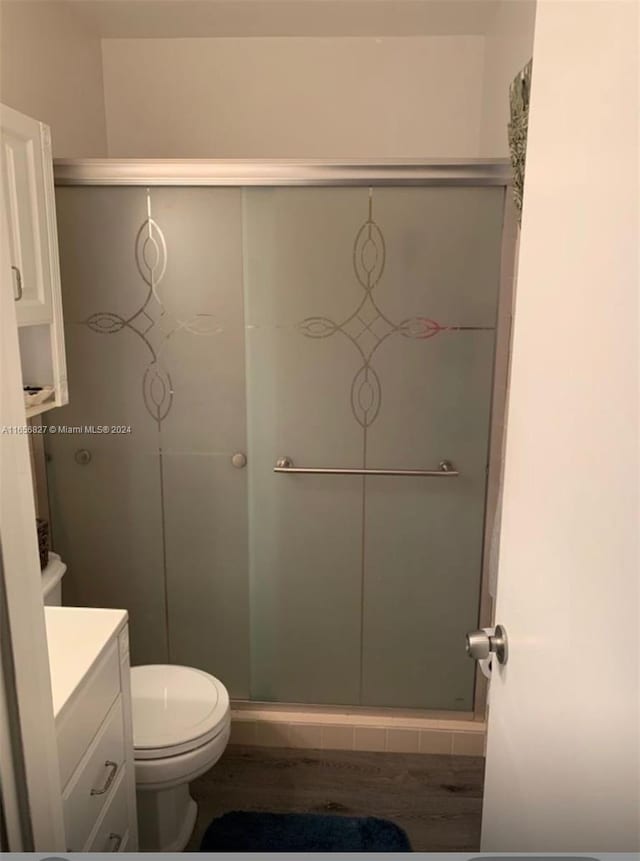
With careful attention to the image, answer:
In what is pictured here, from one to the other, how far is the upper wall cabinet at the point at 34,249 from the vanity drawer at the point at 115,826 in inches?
35.4

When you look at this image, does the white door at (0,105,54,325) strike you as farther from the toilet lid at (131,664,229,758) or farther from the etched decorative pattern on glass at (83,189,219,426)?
the toilet lid at (131,664,229,758)

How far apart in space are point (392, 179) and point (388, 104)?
29.2 inches

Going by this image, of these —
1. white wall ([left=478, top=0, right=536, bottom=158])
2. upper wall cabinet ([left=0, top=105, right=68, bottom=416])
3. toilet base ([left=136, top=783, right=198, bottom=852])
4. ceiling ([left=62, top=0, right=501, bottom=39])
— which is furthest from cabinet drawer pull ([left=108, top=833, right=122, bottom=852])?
ceiling ([left=62, top=0, right=501, bottom=39])

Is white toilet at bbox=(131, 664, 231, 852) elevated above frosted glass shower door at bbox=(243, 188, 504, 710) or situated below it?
below

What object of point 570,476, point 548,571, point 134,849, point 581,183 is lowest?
point 134,849

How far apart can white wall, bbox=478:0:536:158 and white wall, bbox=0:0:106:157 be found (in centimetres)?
143

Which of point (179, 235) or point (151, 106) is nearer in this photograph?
point (179, 235)

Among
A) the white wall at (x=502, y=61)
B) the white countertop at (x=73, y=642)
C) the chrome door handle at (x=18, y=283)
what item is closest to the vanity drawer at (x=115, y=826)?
the white countertop at (x=73, y=642)

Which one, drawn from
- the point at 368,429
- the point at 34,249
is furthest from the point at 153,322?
the point at 368,429

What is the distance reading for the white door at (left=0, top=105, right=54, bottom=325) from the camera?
1.50 metres

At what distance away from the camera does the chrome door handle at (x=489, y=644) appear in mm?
971

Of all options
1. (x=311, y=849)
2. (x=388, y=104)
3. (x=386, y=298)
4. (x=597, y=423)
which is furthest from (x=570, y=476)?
(x=388, y=104)

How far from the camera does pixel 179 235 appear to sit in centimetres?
200

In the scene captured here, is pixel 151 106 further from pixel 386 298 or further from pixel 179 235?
pixel 386 298
